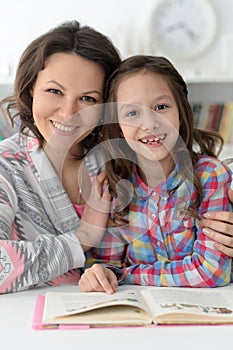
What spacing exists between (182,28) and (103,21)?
0.49 m

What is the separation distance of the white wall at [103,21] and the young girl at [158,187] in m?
2.13

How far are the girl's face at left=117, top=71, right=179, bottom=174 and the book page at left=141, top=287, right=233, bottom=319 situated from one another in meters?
0.37

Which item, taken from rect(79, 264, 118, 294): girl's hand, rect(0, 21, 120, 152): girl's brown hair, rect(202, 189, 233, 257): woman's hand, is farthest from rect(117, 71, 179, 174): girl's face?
rect(79, 264, 118, 294): girl's hand

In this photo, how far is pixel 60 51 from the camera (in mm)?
1601

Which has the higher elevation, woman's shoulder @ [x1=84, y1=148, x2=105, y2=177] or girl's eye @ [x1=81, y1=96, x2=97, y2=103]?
girl's eye @ [x1=81, y1=96, x2=97, y2=103]

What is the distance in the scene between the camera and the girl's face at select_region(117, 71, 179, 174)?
1518 mm

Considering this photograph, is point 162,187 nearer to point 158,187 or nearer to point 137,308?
point 158,187

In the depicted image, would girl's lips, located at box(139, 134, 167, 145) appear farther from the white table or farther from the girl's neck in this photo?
the white table

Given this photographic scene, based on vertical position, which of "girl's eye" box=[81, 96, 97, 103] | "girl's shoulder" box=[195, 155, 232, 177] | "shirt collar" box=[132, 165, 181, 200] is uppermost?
"girl's eye" box=[81, 96, 97, 103]

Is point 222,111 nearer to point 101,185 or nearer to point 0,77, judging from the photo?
point 0,77

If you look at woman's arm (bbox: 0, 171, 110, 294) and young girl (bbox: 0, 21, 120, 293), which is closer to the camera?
woman's arm (bbox: 0, 171, 110, 294)

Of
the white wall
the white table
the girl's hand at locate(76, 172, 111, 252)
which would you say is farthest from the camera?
the white wall

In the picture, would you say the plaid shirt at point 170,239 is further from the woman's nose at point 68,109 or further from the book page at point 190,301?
the woman's nose at point 68,109

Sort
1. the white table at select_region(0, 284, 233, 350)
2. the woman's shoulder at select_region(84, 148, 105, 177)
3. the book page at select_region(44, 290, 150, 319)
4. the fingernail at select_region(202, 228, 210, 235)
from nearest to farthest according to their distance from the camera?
the white table at select_region(0, 284, 233, 350) → the book page at select_region(44, 290, 150, 319) → the fingernail at select_region(202, 228, 210, 235) → the woman's shoulder at select_region(84, 148, 105, 177)
